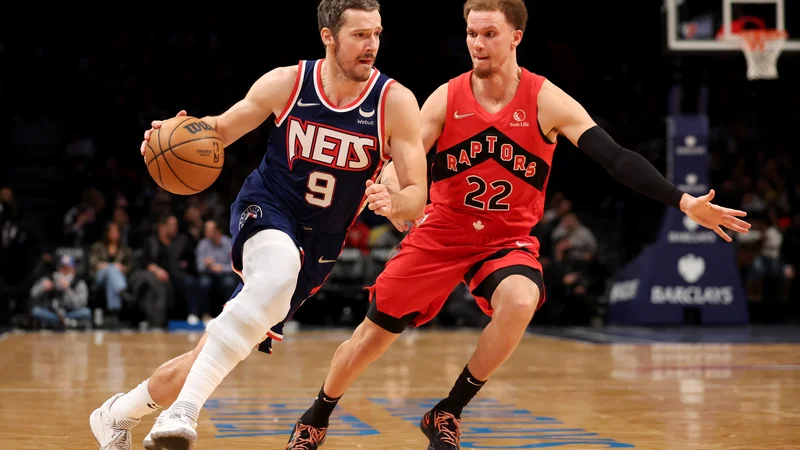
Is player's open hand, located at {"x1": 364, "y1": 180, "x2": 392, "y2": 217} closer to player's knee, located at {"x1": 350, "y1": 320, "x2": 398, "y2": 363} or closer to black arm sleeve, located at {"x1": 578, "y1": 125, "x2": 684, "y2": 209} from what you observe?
player's knee, located at {"x1": 350, "y1": 320, "x2": 398, "y2": 363}

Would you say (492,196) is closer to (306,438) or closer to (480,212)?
(480,212)

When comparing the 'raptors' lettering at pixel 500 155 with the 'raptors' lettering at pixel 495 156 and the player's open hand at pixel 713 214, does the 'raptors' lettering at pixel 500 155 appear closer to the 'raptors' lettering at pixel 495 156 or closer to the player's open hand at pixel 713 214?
the 'raptors' lettering at pixel 495 156

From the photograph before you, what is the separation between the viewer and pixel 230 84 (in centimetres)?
2050

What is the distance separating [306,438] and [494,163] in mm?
1670

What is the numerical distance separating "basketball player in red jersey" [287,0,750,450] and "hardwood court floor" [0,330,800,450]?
1.59 ft

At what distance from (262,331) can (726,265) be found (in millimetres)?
12190

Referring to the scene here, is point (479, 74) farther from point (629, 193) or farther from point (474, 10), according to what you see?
point (629, 193)

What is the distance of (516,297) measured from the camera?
16.3 feet

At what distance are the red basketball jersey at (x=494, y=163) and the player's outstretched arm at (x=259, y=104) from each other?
959mm

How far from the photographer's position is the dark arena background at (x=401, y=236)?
664 cm

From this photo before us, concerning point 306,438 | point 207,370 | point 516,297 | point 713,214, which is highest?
point 713,214

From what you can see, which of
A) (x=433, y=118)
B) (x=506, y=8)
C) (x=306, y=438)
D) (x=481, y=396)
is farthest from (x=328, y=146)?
(x=481, y=396)

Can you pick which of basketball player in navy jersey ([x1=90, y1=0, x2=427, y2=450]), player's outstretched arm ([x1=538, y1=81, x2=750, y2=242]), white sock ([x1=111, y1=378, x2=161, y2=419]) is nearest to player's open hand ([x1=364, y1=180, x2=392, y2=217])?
basketball player in navy jersey ([x1=90, y1=0, x2=427, y2=450])

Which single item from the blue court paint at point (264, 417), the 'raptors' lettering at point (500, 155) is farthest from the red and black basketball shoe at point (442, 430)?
the 'raptors' lettering at point (500, 155)
